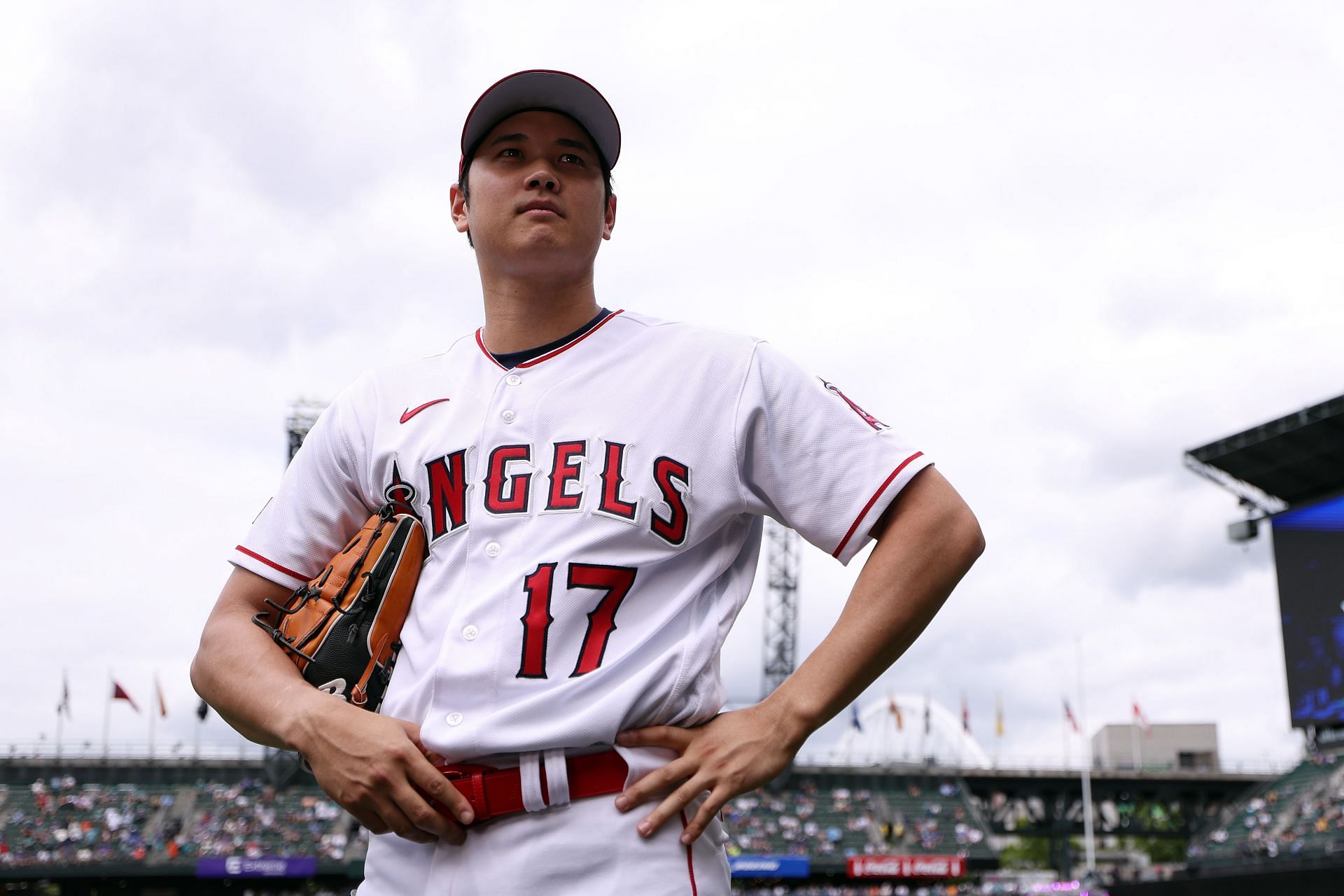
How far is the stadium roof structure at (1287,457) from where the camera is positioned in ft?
86.5

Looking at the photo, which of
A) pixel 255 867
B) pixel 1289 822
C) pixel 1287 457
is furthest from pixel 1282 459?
pixel 255 867

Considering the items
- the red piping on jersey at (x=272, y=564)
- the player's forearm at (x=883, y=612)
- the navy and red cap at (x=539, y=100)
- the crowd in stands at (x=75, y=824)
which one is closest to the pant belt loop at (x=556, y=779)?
the player's forearm at (x=883, y=612)

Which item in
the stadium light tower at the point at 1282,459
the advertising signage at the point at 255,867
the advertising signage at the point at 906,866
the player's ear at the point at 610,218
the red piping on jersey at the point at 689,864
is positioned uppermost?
the stadium light tower at the point at 1282,459

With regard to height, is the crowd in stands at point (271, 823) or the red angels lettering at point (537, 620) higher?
the red angels lettering at point (537, 620)

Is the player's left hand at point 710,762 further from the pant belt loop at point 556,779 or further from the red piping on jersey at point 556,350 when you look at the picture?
the red piping on jersey at point 556,350

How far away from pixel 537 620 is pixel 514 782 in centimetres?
25

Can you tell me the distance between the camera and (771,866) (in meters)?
33.2

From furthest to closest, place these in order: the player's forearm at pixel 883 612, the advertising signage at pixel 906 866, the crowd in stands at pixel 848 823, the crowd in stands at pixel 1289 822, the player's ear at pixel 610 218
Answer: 1. the crowd in stands at pixel 848 823
2. the advertising signage at pixel 906 866
3. the crowd in stands at pixel 1289 822
4. the player's ear at pixel 610 218
5. the player's forearm at pixel 883 612

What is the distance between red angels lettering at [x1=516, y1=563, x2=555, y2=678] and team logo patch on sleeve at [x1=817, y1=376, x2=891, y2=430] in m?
0.59

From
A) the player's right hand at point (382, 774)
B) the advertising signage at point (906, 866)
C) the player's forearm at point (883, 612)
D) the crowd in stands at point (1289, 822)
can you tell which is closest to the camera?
the player's right hand at point (382, 774)

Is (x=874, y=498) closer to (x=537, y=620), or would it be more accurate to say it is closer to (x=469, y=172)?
(x=537, y=620)

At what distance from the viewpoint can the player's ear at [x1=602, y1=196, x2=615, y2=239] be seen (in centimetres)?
237

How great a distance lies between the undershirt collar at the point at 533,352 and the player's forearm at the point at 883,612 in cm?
72

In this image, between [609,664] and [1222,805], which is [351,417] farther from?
[1222,805]
